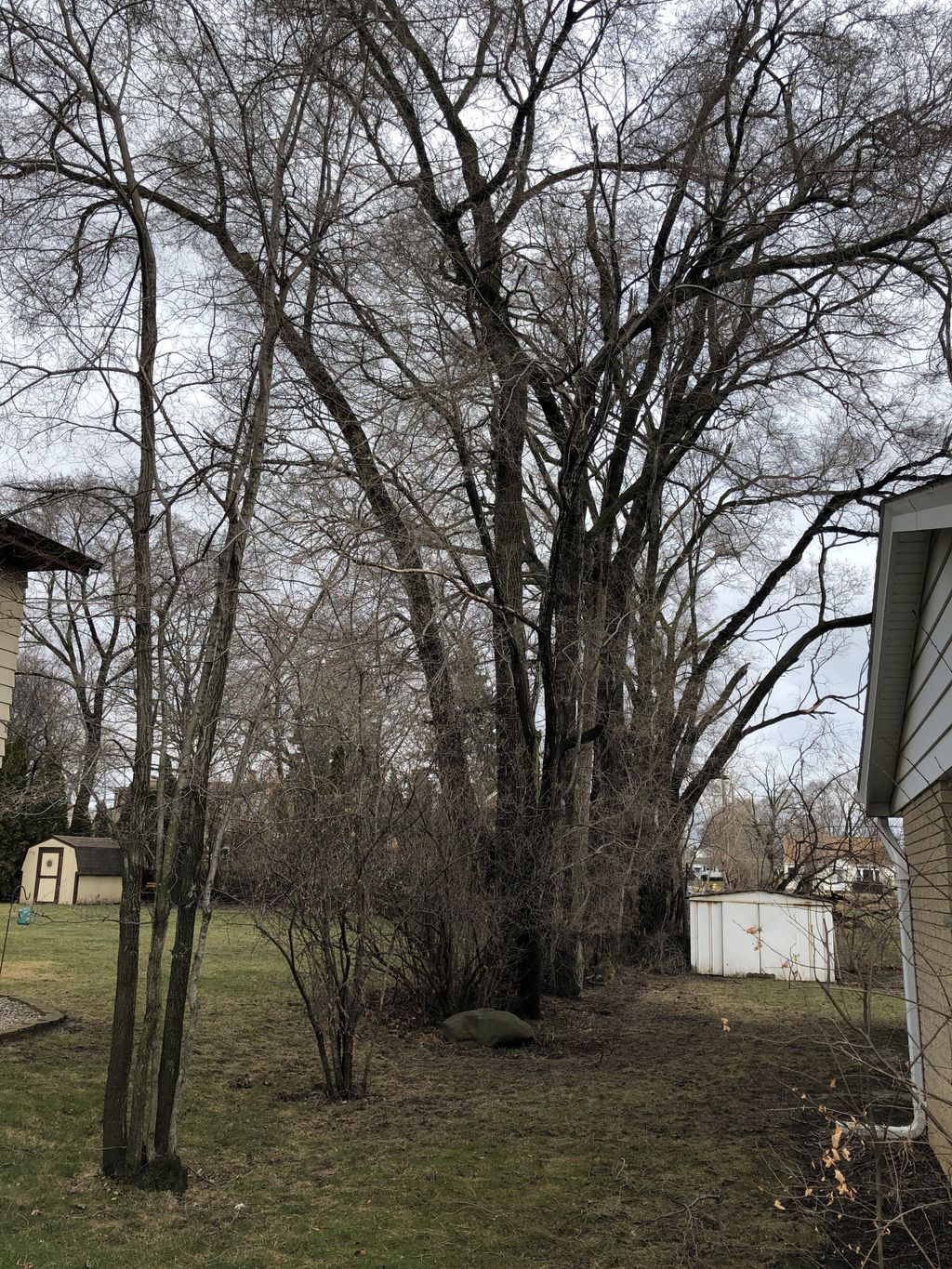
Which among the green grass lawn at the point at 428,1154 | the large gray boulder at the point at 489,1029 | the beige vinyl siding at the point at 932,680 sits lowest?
→ the green grass lawn at the point at 428,1154

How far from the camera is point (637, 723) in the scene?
14.9 metres

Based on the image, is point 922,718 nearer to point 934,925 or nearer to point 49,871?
point 934,925

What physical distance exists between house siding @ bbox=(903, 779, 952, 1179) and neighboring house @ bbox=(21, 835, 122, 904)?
20.1 meters

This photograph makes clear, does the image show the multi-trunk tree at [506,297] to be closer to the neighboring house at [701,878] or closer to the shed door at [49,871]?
the neighboring house at [701,878]

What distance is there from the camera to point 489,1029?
380 inches

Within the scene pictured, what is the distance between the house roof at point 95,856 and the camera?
79.1 ft

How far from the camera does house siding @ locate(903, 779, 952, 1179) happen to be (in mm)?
4938

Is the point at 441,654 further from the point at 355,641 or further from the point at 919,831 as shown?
the point at 919,831

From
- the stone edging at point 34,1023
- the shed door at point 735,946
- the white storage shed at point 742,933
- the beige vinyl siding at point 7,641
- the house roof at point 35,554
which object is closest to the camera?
the stone edging at point 34,1023

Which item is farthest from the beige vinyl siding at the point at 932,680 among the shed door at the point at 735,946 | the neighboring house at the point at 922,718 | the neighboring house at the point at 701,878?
the neighboring house at the point at 701,878

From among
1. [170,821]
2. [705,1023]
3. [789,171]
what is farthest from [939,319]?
[170,821]

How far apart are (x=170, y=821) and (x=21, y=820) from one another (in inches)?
808

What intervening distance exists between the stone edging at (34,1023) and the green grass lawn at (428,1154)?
17cm

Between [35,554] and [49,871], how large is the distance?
16.6 m
